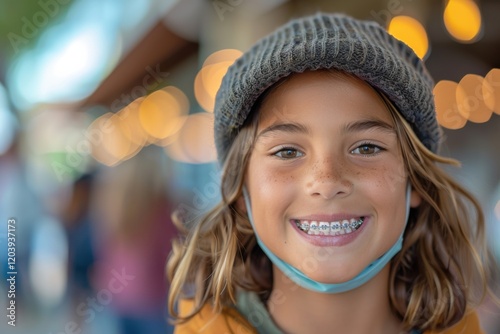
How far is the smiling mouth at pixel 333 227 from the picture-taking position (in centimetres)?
114

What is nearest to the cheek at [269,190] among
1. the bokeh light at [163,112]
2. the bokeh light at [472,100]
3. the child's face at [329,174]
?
the child's face at [329,174]

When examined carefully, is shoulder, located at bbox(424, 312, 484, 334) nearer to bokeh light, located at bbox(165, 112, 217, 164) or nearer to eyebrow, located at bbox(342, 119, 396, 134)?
eyebrow, located at bbox(342, 119, 396, 134)

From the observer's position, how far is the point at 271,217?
1176mm

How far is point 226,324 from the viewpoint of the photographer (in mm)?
1265

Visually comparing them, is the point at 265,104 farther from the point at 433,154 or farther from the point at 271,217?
the point at 433,154

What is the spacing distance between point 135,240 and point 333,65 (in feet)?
3.86

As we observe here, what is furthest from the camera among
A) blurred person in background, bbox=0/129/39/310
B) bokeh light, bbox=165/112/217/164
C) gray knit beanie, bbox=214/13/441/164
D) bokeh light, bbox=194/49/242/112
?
bokeh light, bbox=165/112/217/164

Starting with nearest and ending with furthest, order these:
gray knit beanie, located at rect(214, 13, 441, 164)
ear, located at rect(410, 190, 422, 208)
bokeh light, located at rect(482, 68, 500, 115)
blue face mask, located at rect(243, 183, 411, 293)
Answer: gray knit beanie, located at rect(214, 13, 441, 164) → blue face mask, located at rect(243, 183, 411, 293) → ear, located at rect(410, 190, 422, 208) → bokeh light, located at rect(482, 68, 500, 115)

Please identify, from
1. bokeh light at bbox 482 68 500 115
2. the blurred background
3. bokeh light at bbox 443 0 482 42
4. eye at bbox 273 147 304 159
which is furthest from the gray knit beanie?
bokeh light at bbox 443 0 482 42

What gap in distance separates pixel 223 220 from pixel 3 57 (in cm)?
111

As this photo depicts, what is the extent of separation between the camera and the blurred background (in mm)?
1941

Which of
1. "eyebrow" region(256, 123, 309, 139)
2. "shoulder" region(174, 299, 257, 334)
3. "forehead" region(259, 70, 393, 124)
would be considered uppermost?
"forehead" region(259, 70, 393, 124)

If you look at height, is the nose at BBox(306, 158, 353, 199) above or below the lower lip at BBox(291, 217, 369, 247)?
Result: above

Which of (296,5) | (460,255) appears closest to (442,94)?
(296,5)
